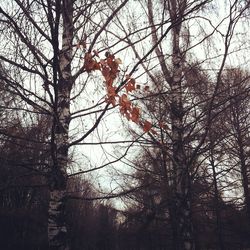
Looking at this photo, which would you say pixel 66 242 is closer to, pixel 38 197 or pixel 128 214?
pixel 128 214

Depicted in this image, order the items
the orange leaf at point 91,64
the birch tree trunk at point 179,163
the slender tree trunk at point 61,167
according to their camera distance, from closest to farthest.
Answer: the orange leaf at point 91,64
the slender tree trunk at point 61,167
the birch tree trunk at point 179,163

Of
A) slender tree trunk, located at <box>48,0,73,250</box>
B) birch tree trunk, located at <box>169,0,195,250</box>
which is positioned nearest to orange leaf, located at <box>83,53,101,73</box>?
slender tree trunk, located at <box>48,0,73,250</box>

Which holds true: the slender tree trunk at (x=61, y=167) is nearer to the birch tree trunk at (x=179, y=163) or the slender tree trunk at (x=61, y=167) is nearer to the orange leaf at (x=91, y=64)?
the orange leaf at (x=91, y=64)

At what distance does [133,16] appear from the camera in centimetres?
480

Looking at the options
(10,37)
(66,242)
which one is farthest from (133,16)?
(66,242)

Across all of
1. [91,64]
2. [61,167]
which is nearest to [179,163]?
[61,167]

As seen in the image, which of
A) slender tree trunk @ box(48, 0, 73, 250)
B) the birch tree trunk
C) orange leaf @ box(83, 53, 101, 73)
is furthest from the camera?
the birch tree trunk

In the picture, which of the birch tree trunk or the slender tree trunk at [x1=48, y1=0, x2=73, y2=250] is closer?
the slender tree trunk at [x1=48, y1=0, x2=73, y2=250]

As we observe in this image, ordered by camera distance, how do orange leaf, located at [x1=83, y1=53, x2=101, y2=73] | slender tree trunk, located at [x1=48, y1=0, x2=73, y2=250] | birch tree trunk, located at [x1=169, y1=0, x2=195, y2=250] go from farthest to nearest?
1. birch tree trunk, located at [x1=169, y1=0, x2=195, y2=250]
2. slender tree trunk, located at [x1=48, y1=0, x2=73, y2=250]
3. orange leaf, located at [x1=83, y1=53, x2=101, y2=73]

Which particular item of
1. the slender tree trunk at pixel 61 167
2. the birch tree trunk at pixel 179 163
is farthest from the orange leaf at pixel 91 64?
the birch tree trunk at pixel 179 163

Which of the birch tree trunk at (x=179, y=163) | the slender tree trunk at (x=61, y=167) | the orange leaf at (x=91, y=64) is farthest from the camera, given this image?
the birch tree trunk at (x=179, y=163)

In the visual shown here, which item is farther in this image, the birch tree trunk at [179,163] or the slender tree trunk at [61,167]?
the birch tree trunk at [179,163]

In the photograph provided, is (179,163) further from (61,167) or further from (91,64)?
(91,64)

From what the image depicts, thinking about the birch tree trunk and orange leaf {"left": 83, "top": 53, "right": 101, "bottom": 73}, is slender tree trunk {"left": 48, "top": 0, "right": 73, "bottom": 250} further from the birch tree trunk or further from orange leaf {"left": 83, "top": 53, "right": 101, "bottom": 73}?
the birch tree trunk
